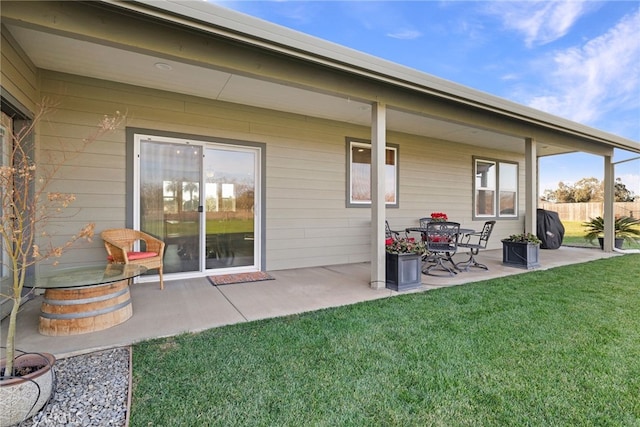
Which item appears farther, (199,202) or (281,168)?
(281,168)

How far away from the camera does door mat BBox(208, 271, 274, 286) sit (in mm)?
4312

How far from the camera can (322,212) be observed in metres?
5.62

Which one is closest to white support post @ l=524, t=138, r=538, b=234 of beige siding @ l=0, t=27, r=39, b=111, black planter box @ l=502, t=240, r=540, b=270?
black planter box @ l=502, t=240, r=540, b=270

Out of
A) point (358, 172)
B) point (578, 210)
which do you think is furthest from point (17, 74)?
point (578, 210)

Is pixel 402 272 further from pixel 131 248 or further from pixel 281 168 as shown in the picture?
pixel 131 248

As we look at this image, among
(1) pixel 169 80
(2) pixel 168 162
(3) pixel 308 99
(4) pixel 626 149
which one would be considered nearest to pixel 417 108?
(3) pixel 308 99

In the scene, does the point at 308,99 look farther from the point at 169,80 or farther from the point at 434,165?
the point at 434,165

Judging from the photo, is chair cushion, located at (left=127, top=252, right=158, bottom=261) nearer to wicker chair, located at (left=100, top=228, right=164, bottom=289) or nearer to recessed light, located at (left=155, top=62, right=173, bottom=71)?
wicker chair, located at (left=100, top=228, right=164, bottom=289)

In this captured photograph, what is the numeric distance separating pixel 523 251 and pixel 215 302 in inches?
204

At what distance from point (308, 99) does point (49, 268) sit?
399 cm

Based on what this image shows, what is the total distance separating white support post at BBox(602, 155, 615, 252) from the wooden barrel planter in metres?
10.00

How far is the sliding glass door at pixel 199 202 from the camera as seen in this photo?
431 centimetres

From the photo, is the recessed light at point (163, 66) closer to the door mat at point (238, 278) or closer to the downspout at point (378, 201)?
the downspout at point (378, 201)

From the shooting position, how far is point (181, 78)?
12.7ft
